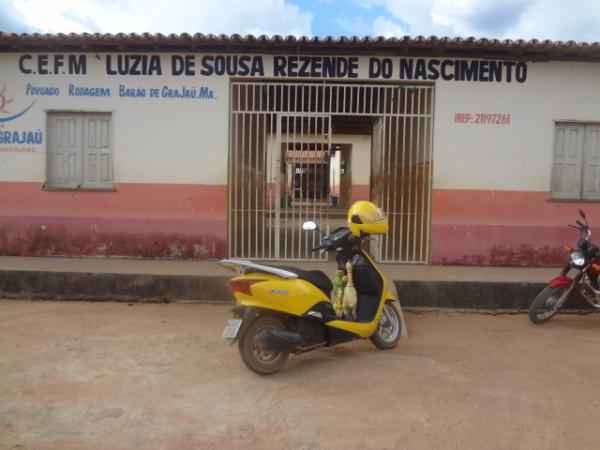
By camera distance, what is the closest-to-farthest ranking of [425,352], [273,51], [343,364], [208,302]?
[343,364] < [425,352] < [208,302] < [273,51]

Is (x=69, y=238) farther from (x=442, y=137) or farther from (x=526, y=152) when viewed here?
(x=526, y=152)

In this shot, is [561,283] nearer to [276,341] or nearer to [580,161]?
[580,161]

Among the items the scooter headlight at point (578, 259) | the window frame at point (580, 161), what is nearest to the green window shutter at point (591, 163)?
the window frame at point (580, 161)

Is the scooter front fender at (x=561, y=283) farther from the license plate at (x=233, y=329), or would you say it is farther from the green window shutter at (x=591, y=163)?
the license plate at (x=233, y=329)

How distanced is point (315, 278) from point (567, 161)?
5209mm

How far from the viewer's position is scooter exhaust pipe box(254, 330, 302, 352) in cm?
379

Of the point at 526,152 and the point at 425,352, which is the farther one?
the point at 526,152

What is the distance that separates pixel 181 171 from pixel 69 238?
196 centimetres


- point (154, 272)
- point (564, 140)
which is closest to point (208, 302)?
point (154, 272)

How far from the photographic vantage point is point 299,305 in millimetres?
3941

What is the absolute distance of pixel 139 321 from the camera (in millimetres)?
5488

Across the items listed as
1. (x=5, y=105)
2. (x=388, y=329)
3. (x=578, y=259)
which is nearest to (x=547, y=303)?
(x=578, y=259)

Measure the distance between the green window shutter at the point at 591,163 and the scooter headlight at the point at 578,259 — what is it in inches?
98.3

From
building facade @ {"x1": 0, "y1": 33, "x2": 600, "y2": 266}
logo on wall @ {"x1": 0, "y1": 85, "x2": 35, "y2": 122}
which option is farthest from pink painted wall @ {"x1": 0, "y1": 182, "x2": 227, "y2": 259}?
logo on wall @ {"x1": 0, "y1": 85, "x2": 35, "y2": 122}
